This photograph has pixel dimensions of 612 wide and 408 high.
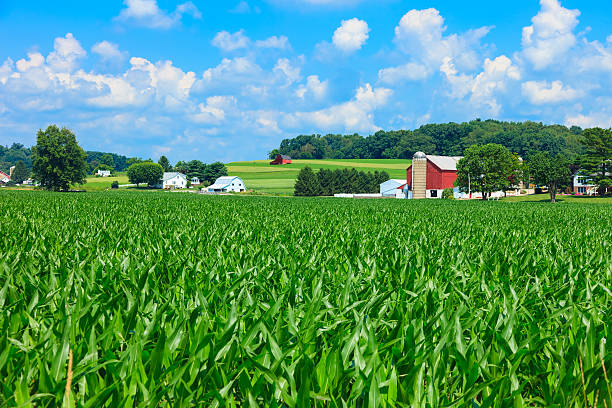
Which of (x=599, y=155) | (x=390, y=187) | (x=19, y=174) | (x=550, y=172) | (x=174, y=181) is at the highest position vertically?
(x=19, y=174)

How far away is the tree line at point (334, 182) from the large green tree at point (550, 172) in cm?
4593

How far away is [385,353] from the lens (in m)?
2.27

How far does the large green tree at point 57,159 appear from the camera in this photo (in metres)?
78.4

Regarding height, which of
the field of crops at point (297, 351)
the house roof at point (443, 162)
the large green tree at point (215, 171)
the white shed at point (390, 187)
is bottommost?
the field of crops at point (297, 351)

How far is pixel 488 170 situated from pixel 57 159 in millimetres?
83500

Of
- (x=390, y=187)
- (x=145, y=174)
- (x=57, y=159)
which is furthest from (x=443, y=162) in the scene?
(x=145, y=174)

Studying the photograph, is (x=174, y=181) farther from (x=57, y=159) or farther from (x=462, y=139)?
(x=462, y=139)

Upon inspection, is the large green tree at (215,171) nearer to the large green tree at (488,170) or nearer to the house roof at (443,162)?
the house roof at (443,162)

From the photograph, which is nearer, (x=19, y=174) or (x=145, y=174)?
(x=145, y=174)

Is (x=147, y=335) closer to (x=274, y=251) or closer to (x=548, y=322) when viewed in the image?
(x=548, y=322)

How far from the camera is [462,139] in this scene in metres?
172

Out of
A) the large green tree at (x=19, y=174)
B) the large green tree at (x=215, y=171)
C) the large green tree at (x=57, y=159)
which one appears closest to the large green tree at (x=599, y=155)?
the large green tree at (x=57, y=159)

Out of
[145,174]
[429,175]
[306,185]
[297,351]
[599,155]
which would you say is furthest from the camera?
[145,174]

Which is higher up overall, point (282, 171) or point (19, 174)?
point (19, 174)
